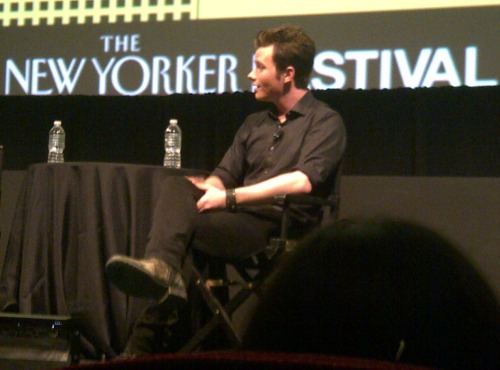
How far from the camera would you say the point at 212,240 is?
8.04 ft

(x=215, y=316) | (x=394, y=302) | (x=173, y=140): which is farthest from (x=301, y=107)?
(x=394, y=302)

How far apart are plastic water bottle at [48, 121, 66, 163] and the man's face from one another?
3.81 ft

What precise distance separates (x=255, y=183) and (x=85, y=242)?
2.03ft

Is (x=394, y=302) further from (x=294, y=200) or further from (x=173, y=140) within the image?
(x=173, y=140)

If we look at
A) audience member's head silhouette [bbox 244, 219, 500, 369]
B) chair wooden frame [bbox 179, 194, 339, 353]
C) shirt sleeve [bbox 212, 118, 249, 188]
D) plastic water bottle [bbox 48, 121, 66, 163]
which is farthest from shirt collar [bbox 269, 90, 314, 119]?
audience member's head silhouette [bbox 244, 219, 500, 369]

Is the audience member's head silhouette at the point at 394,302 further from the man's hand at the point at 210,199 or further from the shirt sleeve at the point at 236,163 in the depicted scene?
the shirt sleeve at the point at 236,163

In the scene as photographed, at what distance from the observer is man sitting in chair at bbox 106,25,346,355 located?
7.57ft

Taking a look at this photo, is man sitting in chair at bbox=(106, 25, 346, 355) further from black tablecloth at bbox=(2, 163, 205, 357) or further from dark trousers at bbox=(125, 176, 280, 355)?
black tablecloth at bbox=(2, 163, 205, 357)

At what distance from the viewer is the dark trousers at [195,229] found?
7.88ft

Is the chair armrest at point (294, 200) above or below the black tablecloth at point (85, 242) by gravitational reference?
above

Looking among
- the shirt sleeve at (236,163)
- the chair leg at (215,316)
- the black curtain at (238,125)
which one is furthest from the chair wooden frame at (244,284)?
the black curtain at (238,125)

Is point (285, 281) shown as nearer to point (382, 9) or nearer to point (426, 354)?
point (426, 354)

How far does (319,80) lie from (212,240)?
1.29 meters

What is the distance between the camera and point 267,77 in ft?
9.46
